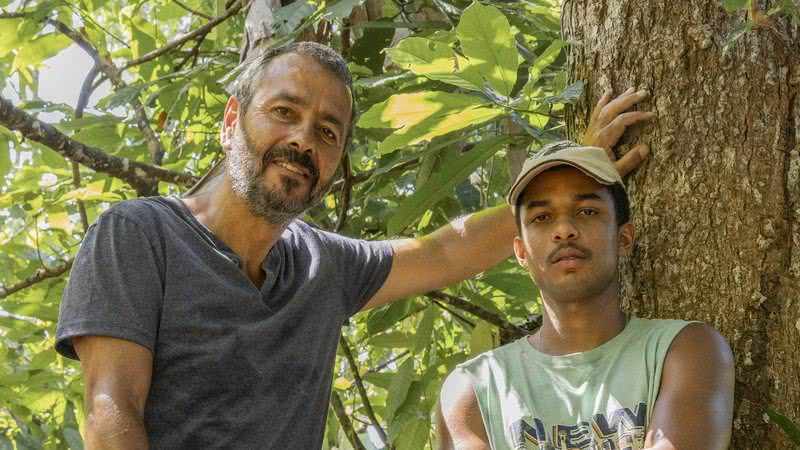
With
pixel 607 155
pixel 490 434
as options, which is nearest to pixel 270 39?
pixel 607 155

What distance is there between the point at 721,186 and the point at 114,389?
4.16 ft

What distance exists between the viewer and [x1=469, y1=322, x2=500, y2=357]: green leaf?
314 centimetres

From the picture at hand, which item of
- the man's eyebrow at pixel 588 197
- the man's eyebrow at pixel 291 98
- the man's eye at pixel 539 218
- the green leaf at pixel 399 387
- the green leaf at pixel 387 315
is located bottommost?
the green leaf at pixel 399 387

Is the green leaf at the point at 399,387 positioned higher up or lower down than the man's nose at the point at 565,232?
lower down

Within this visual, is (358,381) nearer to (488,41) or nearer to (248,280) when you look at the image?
(248,280)

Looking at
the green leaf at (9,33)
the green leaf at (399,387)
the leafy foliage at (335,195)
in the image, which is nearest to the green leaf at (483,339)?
the leafy foliage at (335,195)

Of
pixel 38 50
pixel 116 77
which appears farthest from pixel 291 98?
pixel 116 77

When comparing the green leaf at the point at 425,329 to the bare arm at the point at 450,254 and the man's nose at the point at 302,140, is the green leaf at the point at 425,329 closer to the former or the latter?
the bare arm at the point at 450,254

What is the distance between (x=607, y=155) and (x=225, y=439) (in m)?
0.99

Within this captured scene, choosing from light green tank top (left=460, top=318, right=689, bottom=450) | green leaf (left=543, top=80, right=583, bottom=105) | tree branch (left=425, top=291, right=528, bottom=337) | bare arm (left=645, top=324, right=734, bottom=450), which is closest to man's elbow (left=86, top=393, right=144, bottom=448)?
light green tank top (left=460, top=318, right=689, bottom=450)

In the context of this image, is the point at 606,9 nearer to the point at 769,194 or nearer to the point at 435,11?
the point at 769,194

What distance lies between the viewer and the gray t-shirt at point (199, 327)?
82.8 inches

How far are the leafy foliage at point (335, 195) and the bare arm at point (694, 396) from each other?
712mm

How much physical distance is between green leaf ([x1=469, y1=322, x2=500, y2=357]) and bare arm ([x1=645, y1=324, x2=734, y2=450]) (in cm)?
120
